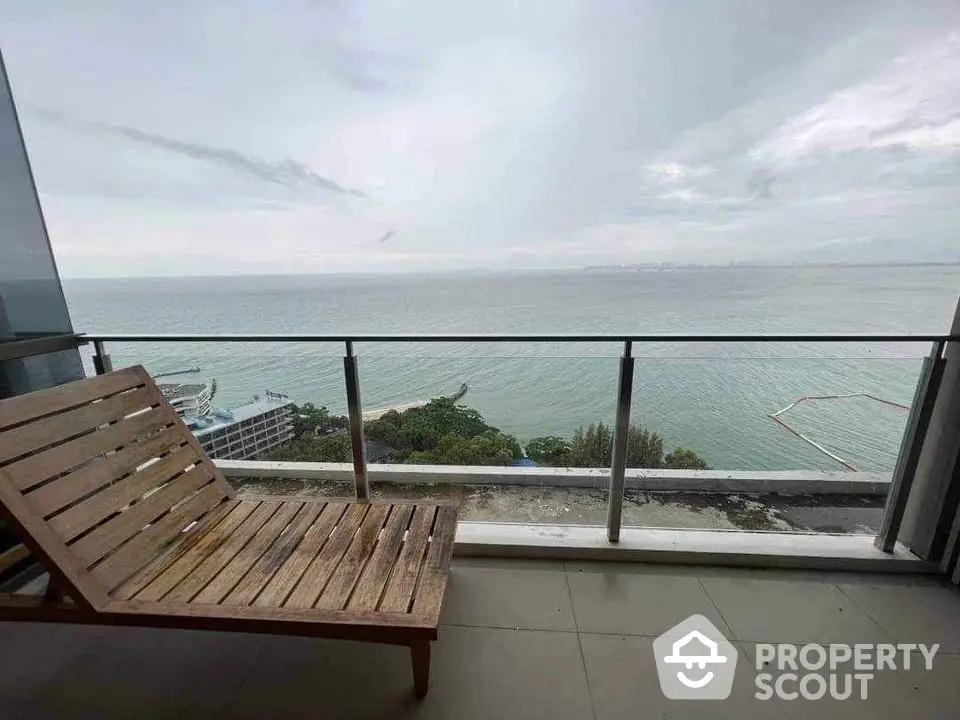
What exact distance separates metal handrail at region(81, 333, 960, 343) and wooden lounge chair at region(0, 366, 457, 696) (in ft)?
0.94

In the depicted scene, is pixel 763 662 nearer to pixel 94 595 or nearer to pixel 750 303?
pixel 94 595

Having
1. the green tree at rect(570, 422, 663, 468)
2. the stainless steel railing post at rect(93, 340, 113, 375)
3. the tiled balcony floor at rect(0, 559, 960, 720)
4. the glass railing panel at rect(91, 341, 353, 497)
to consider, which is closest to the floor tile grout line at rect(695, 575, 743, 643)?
the tiled balcony floor at rect(0, 559, 960, 720)

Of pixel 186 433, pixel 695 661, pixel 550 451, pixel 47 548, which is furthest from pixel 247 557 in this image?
pixel 695 661

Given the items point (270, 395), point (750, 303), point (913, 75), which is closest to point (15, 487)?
point (270, 395)

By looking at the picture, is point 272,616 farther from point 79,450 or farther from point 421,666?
point 79,450

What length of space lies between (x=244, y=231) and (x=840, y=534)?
1514 cm

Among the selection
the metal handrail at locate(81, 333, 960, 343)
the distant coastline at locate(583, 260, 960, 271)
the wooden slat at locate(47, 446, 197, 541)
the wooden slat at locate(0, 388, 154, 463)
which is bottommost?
the wooden slat at locate(47, 446, 197, 541)

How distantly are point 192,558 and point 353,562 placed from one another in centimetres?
58

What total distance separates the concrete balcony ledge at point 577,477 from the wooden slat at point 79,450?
18.2 inches

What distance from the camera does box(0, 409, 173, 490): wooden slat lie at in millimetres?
1082

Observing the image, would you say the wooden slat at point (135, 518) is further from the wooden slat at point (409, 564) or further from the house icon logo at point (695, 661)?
the house icon logo at point (695, 661)

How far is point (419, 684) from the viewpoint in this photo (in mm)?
1108

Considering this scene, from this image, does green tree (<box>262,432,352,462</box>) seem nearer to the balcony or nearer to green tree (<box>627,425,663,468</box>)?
the balcony

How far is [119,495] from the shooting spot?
129 centimetres
